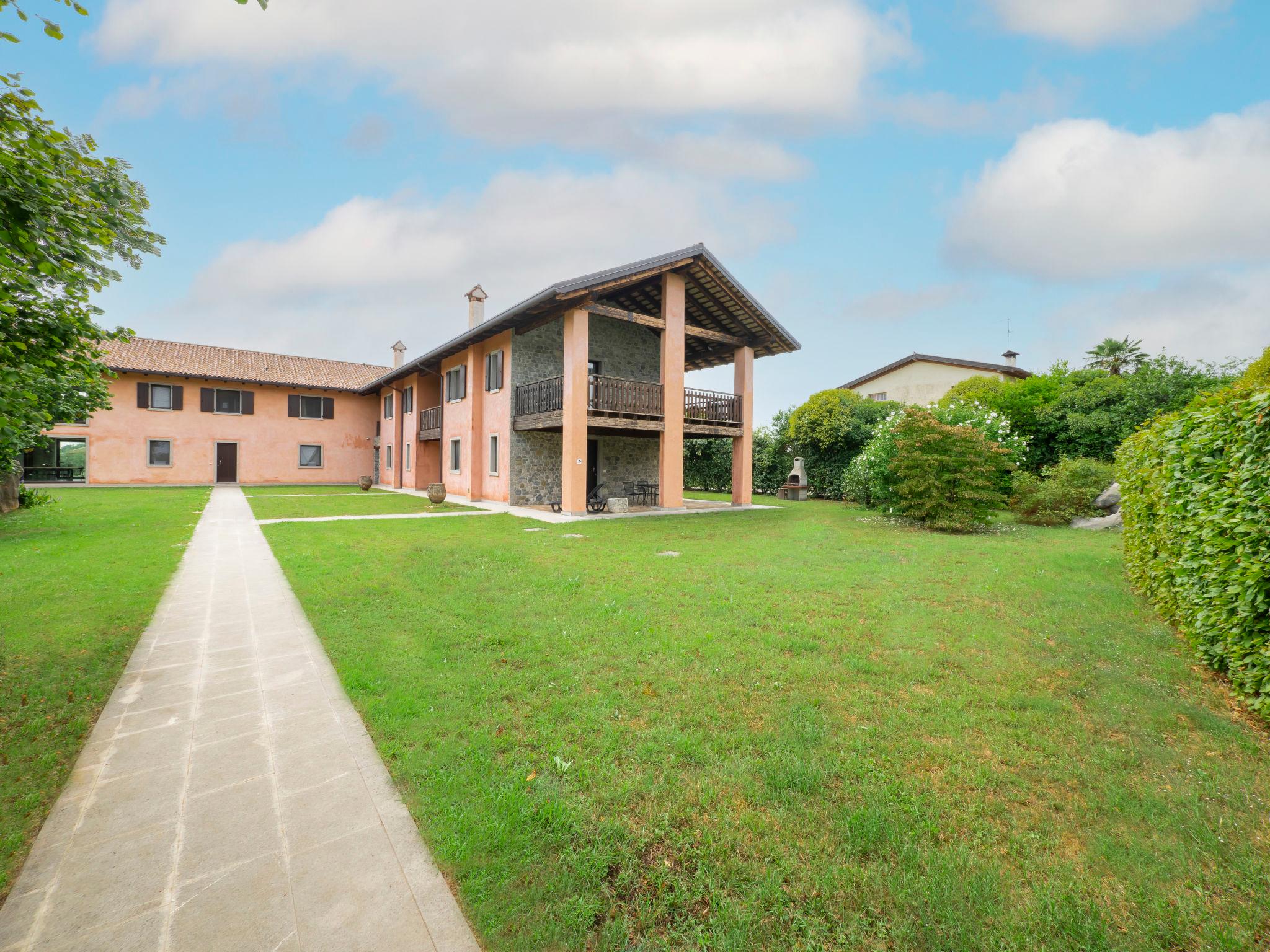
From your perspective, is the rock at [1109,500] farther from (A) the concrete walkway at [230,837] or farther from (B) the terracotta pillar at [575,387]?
(A) the concrete walkway at [230,837]

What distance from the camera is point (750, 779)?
2850 mm

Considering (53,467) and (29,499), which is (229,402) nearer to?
(53,467)

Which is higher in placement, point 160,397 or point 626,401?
point 160,397

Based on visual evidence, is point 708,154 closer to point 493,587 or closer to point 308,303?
point 493,587

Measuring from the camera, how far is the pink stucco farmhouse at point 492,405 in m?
16.1

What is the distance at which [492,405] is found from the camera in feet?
63.3

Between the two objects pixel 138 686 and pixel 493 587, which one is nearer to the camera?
pixel 138 686

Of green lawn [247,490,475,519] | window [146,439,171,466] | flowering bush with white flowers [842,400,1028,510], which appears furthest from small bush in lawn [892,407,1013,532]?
window [146,439,171,466]

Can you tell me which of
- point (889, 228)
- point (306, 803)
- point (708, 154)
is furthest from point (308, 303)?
point (306, 803)

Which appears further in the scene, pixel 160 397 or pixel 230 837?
pixel 160 397

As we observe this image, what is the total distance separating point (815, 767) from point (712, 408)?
1645 cm

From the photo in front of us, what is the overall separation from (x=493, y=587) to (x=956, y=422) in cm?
1410

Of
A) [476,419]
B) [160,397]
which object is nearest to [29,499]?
[476,419]

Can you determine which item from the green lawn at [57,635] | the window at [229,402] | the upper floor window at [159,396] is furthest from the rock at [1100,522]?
the upper floor window at [159,396]
